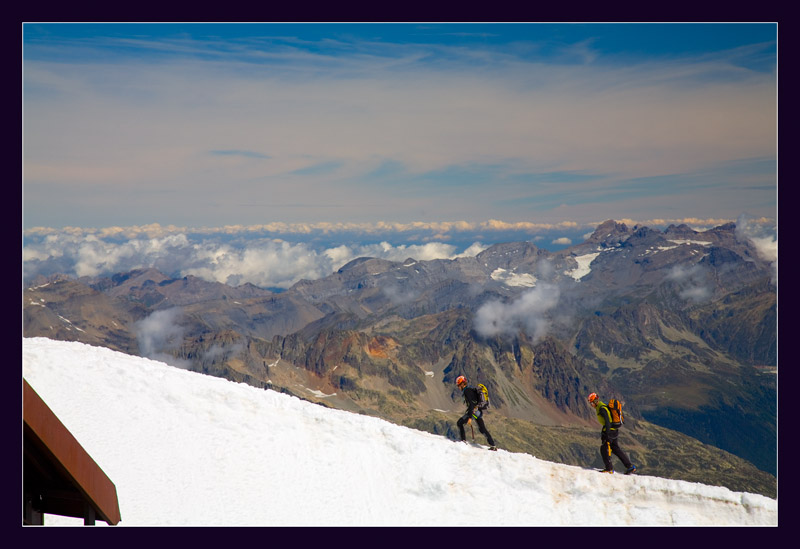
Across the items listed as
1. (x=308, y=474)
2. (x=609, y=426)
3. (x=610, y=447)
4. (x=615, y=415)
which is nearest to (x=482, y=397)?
(x=609, y=426)

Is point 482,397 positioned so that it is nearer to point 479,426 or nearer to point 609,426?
point 479,426

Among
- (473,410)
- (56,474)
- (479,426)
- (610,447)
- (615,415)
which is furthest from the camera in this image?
(479,426)

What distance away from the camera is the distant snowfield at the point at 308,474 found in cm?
2167

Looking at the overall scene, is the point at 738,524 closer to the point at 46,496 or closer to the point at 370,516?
the point at 370,516

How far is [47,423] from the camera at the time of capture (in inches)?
464

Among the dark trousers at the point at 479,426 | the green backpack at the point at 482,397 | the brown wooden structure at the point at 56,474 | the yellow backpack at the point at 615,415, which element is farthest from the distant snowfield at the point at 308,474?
the brown wooden structure at the point at 56,474

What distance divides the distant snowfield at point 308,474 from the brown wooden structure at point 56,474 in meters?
6.33

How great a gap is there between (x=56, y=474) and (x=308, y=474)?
38.6ft

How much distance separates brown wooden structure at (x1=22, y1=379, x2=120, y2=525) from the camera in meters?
11.7

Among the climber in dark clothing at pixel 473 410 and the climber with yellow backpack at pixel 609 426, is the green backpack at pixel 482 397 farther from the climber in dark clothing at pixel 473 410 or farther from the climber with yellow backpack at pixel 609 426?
the climber with yellow backpack at pixel 609 426

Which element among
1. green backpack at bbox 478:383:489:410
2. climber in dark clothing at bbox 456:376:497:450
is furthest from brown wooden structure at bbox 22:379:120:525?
green backpack at bbox 478:383:489:410

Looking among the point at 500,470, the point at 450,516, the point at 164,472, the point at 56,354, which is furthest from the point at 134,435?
the point at 500,470

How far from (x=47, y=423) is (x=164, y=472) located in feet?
36.8

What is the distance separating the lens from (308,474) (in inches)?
931
